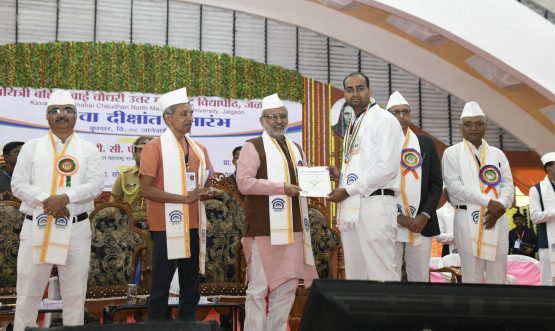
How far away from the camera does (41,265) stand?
11.6 feet

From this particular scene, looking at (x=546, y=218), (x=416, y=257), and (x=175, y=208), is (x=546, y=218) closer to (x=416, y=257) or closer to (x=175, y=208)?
(x=416, y=257)

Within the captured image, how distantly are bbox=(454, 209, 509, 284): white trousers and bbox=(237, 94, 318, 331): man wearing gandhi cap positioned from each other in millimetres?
1075

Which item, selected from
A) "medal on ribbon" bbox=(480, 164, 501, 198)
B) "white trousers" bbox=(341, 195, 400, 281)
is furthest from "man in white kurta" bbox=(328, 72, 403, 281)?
"medal on ribbon" bbox=(480, 164, 501, 198)

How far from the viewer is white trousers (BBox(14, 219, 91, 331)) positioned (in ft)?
11.5

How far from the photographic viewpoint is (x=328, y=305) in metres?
1.31

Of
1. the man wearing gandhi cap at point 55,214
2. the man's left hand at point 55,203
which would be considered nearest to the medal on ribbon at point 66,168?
the man wearing gandhi cap at point 55,214

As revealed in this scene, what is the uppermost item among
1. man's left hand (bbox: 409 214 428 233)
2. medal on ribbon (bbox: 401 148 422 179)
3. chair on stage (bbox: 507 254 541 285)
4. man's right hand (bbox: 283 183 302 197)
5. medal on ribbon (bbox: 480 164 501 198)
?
medal on ribbon (bbox: 401 148 422 179)

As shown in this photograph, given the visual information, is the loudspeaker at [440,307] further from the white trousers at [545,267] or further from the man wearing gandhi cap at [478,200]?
the white trousers at [545,267]

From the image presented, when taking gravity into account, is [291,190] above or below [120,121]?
below

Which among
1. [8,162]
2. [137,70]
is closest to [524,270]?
[8,162]

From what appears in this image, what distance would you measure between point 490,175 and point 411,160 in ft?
2.02

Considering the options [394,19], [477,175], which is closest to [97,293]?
[477,175]

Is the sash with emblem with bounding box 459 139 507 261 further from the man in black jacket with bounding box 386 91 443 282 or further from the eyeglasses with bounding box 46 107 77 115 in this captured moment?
the eyeglasses with bounding box 46 107 77 115

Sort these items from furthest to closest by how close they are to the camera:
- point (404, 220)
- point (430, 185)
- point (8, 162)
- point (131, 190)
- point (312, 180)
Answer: point (131, 190)
point (8, 162)
point (430, 185)
point (404, 220)
point (312, 180)
